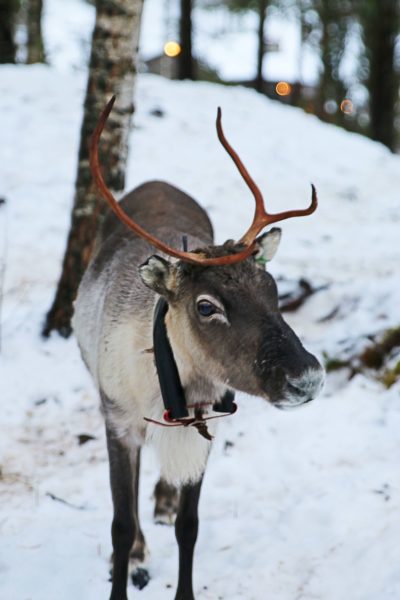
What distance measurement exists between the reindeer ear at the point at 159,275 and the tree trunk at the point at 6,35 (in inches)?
476

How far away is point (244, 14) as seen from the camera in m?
19.9

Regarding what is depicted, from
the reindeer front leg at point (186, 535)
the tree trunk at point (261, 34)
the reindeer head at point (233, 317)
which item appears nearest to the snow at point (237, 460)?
the reindeer front leg at point (186, 535)

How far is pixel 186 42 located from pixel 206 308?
13772 mm

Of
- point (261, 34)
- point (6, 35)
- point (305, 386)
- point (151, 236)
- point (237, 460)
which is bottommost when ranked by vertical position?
point (237, 460)

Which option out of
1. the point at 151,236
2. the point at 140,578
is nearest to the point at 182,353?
the point at 151,236

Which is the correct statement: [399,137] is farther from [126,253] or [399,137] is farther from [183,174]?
[126,253]

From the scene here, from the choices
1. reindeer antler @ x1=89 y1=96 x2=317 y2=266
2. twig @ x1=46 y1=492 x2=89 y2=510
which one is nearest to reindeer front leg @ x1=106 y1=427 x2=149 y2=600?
twig @ x1=46 y1=492 x2=89 y2=510

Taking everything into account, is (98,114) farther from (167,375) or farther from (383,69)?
(383,69)

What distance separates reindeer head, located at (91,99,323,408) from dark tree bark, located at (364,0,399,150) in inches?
634

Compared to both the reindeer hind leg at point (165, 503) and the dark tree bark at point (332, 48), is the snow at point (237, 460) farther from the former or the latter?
the dark tree bark at point (332, 48)

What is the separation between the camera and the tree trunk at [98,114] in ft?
17.0

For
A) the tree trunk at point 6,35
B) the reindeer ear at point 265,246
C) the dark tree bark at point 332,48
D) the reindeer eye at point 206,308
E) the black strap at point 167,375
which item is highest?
the reindeer ear at point 265,246

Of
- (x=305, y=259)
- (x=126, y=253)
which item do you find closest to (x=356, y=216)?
(x=305, y=259)

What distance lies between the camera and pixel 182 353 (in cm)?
274
